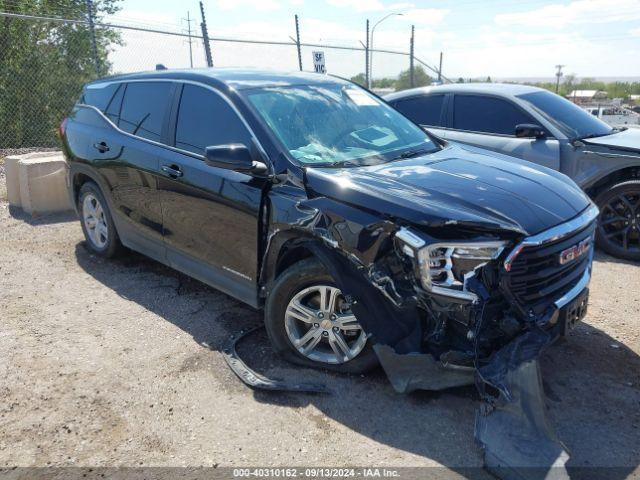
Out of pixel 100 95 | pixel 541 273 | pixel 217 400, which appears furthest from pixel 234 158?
pixel 100 95

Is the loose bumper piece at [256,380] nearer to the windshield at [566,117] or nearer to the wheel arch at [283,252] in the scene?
the wheel arch at [283,252]

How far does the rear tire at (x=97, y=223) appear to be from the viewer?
531 cm

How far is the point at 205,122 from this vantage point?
4.05 m

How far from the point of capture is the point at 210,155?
11.2 feet

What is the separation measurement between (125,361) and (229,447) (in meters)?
1.24

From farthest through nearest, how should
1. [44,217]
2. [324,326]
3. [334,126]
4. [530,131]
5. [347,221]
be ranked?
[44,217], [530,131], [334,126], [324,326], [347,221]

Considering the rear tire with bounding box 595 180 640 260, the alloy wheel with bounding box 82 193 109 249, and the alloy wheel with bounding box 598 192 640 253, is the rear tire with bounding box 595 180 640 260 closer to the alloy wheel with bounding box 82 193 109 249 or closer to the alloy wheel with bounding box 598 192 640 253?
the alloy wheel with bounding box 598 192 640 253

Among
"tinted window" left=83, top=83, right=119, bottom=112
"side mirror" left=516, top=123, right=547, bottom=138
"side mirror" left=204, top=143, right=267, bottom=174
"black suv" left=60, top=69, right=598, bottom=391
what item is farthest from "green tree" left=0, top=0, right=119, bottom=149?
"side mirror" left=204, top=143, right=267, bottom=174

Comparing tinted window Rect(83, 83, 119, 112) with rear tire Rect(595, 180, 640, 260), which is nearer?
tinted window Rect(83, 83, 119, 112)

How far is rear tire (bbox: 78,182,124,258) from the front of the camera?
531 cm

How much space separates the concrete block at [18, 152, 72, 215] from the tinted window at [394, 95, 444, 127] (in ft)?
15.3

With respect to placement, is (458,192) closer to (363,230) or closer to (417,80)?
(363,230)

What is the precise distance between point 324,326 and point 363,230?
0.76 meters

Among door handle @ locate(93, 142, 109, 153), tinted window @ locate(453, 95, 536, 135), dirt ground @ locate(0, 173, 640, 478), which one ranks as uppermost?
tinted window @ locate(453, 95, 536, 135)
